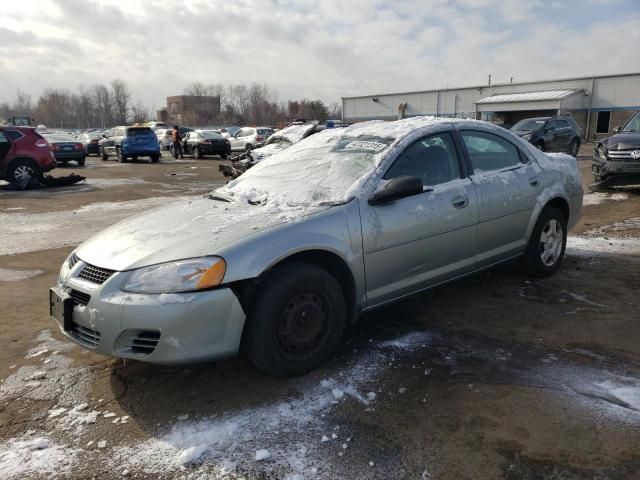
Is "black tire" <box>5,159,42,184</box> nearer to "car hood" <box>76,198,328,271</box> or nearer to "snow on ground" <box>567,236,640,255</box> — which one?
"car hood" <box>76,198,328,271</box>

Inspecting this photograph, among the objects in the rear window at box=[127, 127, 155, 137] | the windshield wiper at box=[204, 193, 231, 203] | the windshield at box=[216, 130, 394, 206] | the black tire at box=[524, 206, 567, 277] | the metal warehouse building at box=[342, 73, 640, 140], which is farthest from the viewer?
the metal warehouse building at box=[342, 73, 640, 140]

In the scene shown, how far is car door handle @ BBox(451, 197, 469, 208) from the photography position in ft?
13.4

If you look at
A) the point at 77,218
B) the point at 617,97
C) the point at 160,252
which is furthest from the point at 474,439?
the point at 617,97

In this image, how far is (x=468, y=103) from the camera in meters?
48.9

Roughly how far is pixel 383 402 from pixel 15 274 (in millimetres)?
4898

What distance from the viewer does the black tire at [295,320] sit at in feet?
10.0

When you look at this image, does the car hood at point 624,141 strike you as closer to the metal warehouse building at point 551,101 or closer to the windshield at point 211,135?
the windshield at point 211,135

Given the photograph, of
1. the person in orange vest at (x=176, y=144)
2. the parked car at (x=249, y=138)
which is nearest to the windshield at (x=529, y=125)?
the parked car at (x=249, y=138)

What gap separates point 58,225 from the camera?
29.4 ft

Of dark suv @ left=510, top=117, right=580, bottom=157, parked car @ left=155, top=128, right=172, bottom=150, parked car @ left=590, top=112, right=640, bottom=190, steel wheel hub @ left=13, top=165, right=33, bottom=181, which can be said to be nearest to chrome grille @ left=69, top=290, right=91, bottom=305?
parked car @ left=590, top=112, right=640, bottom=190

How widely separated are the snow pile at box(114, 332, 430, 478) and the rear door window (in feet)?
7.32

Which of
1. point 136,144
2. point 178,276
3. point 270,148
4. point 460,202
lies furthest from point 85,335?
point 136,144

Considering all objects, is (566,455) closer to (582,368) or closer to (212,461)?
(582,368)

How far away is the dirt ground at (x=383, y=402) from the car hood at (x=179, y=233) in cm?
85
